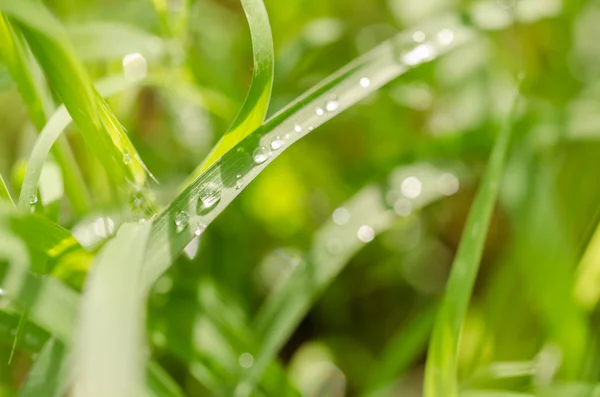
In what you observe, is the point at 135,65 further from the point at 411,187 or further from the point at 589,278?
the point at 589,278

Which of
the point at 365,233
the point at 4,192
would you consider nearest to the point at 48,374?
the point at 4,192

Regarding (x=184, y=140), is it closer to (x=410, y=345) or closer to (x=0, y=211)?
(x=410, y=345)

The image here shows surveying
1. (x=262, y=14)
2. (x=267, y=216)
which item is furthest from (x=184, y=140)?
(x=262, y=14)

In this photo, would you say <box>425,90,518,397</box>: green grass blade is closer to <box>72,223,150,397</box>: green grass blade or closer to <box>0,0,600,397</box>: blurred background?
<box>0,0,600,397</box>: blurred background

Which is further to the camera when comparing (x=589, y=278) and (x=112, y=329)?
(x=589, y=278)

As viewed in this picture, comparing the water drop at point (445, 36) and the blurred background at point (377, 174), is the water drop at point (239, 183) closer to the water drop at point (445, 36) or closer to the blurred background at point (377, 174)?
the blurred background at point (377, 174)

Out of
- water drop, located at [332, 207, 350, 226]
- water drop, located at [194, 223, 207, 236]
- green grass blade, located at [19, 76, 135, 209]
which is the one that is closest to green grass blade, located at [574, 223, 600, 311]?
water drop, located at [332, 207, 350, 226]

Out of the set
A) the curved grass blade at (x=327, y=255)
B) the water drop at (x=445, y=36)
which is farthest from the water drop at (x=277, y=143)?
the water drop at (x=445, y=36)

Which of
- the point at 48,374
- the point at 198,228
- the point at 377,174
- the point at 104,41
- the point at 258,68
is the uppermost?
the point at 377,174
